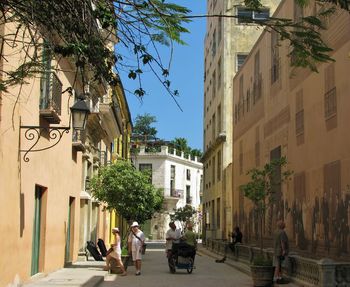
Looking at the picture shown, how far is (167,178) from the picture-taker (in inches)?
3049

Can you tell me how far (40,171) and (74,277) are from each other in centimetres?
310

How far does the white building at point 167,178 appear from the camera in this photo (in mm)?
75188

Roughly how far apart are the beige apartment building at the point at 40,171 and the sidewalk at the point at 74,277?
0.28 m

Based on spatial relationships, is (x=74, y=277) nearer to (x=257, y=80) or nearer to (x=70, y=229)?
(x=70, y=229)

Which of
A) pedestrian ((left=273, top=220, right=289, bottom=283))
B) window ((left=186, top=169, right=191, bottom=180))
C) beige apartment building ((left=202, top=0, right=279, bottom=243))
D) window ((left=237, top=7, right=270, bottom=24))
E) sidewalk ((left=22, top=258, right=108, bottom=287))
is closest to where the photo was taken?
window ((left=237, top=7, right=270, bottom=24))

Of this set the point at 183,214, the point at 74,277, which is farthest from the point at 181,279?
the point at 183,214

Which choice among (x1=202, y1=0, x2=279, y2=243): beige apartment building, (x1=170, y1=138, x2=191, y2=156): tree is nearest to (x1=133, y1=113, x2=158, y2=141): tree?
(x1=170, y1=138, x2=191, y2=156): tree

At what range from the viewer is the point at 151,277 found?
18.3 metres

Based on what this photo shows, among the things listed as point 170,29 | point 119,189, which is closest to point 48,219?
point 119,189

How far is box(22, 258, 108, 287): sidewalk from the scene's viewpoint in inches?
552

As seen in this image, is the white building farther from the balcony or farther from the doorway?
the balcony

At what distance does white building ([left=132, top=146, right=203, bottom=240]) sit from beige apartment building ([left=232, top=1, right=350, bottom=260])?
44043mm

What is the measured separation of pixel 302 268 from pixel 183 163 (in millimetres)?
67042

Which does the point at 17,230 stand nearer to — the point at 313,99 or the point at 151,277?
the point at 151,277
